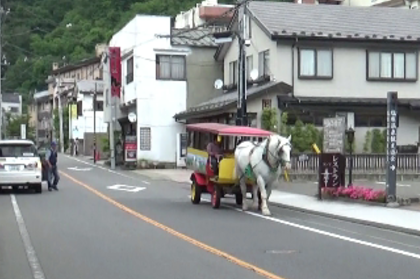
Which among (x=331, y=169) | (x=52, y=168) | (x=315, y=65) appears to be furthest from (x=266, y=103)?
(x=331, y=169)

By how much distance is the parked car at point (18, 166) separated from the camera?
2769 cm

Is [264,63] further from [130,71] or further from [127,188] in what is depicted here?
[130,71]

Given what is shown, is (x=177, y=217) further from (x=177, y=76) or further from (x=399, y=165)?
(x=177, y=76)

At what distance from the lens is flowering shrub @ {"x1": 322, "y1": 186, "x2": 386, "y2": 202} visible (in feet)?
72.6

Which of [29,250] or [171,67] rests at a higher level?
[171,67]

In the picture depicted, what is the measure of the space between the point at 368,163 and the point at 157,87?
18.8 meters

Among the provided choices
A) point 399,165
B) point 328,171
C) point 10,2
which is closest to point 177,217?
point 328,171

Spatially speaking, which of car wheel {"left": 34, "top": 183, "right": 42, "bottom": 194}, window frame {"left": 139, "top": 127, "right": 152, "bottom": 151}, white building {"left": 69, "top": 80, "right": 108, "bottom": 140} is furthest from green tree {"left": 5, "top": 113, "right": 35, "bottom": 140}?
car wheel {"left": 34, "top": 183, "right": 42, "bottom": 194}

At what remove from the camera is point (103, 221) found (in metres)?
18.5

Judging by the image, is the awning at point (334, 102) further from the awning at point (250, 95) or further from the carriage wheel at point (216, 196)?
the carriage wheel at point (216, 196)

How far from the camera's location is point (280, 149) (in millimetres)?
20188

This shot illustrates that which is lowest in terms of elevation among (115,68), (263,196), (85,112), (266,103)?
(263,196)

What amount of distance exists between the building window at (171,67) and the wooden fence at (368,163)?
17.2m

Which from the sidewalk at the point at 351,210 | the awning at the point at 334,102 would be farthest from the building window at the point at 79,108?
the sidewalk at the point at 351,210
